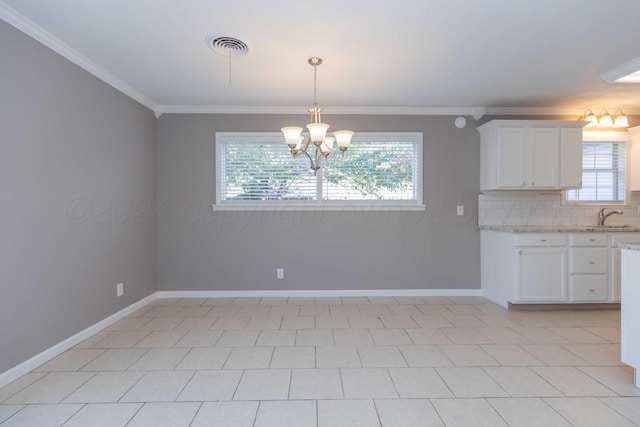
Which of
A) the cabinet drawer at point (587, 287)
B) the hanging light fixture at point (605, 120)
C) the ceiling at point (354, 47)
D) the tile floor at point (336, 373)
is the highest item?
the ceiling at point (354, 47)

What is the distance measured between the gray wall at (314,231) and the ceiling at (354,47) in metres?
0.41

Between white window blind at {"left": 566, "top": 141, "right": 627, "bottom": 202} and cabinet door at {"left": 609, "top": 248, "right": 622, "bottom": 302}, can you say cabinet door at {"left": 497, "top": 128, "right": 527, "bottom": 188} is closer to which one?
white window blind at {"left": 566, "top": 141, "right": 627, "bottom": 202}

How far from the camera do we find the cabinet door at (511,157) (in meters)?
3.86

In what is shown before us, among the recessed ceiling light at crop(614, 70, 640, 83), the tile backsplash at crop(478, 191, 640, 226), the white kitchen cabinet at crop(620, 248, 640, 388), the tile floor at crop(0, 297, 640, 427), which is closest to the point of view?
the tile floor at crop(0, 297, 640, 427)

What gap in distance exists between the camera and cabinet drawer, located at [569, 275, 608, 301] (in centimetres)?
362

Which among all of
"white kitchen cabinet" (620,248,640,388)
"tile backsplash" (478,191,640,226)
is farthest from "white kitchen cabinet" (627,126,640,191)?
"white kitchen cabinet" (620,248,640,388)

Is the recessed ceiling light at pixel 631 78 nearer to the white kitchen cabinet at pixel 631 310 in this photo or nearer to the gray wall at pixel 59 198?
the white kitchen cabinet at pixel 631 310

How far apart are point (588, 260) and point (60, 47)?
216 inches

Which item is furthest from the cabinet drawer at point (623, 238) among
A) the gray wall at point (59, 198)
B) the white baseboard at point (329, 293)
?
the gray wall at point (59, 198)

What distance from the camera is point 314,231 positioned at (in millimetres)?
4188

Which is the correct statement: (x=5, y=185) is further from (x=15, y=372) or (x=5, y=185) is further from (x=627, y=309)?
(x=627, y=309)

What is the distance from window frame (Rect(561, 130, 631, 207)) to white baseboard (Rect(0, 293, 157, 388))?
18.0 ft

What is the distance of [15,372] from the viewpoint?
2186 millimetres

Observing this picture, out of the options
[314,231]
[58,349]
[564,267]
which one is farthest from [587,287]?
[58,349]
